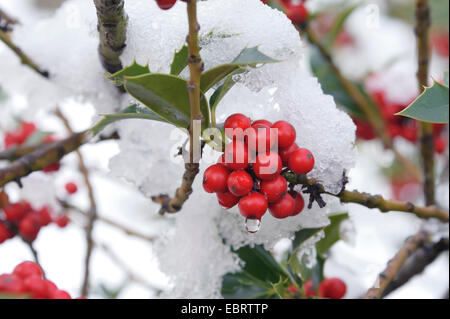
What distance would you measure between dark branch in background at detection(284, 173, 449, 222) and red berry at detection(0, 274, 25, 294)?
42 centimetres

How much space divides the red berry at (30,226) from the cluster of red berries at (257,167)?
83 centimetres

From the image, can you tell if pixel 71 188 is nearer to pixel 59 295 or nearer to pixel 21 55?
pixel 21 55

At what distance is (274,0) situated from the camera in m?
1.26

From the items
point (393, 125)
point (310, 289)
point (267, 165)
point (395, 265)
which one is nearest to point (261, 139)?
point (267, 165)

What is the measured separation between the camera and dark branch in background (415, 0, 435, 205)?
3.82ft

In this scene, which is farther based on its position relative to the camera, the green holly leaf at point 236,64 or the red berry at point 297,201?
the red berry at point 297,201

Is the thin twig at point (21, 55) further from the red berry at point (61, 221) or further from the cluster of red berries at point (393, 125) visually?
the cluster of red berries at point (393, 125)

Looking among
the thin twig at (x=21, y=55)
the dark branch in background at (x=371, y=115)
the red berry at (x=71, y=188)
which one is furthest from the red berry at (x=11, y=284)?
the dark branch in background at (x=371, y=115)

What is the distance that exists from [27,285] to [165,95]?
338 mm

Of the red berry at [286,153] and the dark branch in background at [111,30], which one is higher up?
the dark branch in background at [111,30]

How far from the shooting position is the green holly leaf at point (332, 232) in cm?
95

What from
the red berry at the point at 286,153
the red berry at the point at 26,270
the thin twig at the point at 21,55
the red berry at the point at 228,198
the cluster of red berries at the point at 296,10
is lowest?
the red berry at the point at 26,270

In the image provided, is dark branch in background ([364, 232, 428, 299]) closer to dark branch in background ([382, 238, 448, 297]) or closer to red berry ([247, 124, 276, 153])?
dark branch in background ([382, 238, 448, 297])

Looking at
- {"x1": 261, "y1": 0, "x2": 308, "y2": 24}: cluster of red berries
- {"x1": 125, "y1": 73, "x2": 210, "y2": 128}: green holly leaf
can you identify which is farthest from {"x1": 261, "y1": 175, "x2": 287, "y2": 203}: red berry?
{"x1": 261, "y1": 0, "x2": 308, "y2": 24}: cluster of red berries
